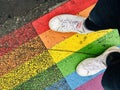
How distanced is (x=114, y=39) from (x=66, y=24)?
12.1 inches

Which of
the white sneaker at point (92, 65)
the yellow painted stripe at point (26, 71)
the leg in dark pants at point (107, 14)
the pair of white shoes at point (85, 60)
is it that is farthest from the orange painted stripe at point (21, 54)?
the leg in dark pants at point (107, 14)

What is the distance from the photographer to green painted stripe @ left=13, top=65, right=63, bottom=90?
61.7 inches

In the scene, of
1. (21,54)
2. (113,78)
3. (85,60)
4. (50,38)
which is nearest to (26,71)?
(21,54)

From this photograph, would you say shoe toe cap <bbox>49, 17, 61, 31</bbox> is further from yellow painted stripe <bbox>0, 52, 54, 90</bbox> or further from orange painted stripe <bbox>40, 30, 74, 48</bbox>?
→ yellow painted stripe <bbox>0, 52, 54, 90</bbox>

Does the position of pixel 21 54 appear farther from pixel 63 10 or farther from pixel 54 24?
pixel 63 10

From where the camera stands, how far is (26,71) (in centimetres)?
157

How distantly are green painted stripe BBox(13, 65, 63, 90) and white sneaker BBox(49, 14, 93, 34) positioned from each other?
0.22 metres

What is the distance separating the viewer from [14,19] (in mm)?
1595

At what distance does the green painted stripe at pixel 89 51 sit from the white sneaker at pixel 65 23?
15 centimetres

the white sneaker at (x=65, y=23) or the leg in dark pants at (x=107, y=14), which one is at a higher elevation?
the leg in dark pants at (x=107, y=14)

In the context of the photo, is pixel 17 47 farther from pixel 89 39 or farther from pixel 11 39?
pixel 89 39

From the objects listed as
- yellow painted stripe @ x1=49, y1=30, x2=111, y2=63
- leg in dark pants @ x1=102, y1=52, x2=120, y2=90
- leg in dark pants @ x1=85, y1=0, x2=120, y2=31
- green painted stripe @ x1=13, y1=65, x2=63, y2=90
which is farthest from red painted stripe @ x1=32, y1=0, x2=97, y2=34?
leg in dark pants @ x1=102, y1=52, x2=120, y2=90

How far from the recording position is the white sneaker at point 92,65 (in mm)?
1571

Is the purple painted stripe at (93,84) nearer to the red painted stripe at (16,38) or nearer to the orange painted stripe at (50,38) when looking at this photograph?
the orange painted stripe at (50,38)
